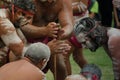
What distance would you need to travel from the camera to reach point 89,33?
4.97 meters

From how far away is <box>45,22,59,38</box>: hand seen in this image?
14.4ft

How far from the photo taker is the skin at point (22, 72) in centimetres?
364

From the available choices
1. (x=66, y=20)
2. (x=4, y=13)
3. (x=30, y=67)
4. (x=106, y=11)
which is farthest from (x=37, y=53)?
(x=106, y=11)

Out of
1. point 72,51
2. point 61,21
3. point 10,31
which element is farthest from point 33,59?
point 72,51

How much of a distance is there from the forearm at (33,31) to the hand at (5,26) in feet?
1.27

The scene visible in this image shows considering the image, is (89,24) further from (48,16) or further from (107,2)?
(107,2)

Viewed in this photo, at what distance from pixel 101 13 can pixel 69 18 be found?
180 cm

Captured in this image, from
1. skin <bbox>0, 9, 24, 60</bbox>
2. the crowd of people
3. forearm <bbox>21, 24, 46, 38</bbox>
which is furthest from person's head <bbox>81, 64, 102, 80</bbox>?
skin <bbox>0, 9, 24, 60</bbox>

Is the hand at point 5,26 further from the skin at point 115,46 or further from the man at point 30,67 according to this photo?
the skin at point 115,46

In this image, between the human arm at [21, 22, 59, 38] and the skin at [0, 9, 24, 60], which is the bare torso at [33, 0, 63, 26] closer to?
the human arm at [21, 22, 59, 38]

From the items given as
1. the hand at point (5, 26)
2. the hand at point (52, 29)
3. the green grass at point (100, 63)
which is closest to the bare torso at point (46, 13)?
the hand at point (52, 29)

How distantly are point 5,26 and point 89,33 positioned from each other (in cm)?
114

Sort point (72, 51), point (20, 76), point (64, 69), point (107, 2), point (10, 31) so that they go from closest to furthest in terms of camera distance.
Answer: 1. point (20, 76)
2. point (10, 31)
3. point (64, 69)
4. point (72, 51)
5. point (107, 2)

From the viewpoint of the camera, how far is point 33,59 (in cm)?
378
